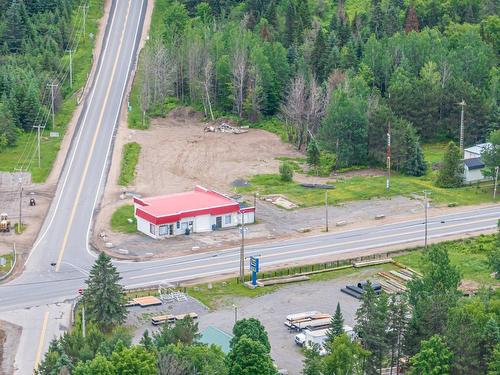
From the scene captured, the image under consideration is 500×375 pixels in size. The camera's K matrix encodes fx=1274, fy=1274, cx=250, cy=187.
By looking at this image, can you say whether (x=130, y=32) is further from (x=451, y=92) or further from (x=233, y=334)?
(x=233, y=334)

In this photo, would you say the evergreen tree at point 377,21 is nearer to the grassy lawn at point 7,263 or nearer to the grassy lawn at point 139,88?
the grassy lawn at point 139,88

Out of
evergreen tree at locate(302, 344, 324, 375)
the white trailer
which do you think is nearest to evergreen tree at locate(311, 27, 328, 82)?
the white trailer

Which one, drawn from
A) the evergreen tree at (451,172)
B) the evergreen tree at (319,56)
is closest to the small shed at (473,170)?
the evergreen tree at (451,172)

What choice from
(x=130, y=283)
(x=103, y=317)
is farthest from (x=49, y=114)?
(x=103, y=317)

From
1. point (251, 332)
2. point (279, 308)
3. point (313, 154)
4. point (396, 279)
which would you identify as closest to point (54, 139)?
point (313, 154)

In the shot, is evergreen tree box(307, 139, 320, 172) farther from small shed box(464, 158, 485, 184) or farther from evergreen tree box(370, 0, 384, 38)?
evergreen tree box(370, 0, 384, 38)
